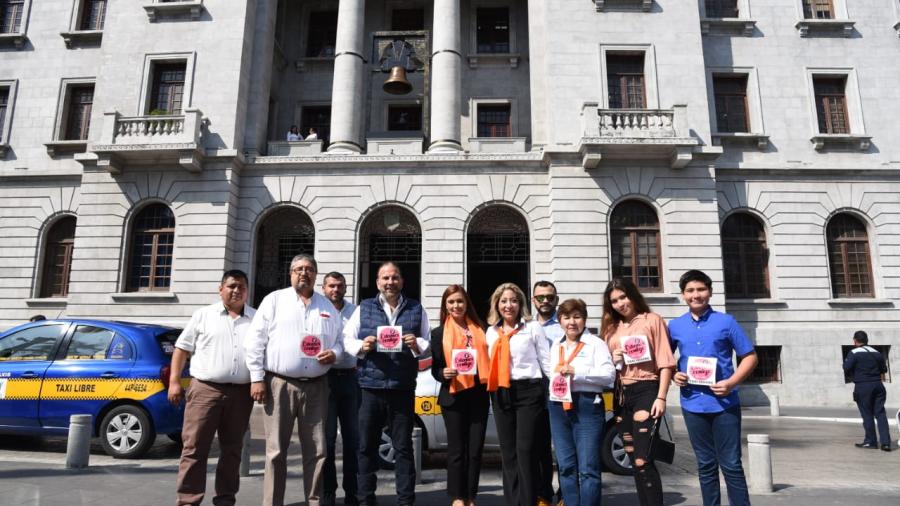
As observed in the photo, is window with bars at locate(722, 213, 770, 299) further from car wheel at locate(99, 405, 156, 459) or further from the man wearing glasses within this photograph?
car wheel at locate(99, 405, 156, 459)

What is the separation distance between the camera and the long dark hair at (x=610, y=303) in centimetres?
482

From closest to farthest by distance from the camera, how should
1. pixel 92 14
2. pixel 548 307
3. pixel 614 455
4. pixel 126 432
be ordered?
1. pixel 548 307
2. pixel 614 455
3. pixel 126 432
4. pixel 92 14

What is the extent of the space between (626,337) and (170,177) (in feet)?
55.0

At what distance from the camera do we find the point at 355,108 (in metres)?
18.0

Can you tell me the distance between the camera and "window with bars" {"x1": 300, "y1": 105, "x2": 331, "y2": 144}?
20.9m

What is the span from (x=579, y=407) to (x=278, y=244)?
49.8ft

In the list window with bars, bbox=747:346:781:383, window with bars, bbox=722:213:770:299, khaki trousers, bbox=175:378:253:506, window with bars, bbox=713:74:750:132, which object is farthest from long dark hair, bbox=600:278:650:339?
window with bars, bbox=713:74:750:132

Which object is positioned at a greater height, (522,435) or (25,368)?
(25,368)

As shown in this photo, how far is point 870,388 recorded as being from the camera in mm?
9352

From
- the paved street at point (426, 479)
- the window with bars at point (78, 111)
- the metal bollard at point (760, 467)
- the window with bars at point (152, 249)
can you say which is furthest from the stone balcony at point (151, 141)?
the metal bollard at point (760, 467)

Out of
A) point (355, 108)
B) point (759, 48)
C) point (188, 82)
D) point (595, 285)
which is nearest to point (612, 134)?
point (595, 285)

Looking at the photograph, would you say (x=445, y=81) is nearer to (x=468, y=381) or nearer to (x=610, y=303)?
(x=610, y=303)

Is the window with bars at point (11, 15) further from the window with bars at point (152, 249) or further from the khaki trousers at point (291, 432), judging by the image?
the khaki trousers at point (291, 432)

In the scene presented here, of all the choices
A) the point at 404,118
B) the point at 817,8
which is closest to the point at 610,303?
the point at 404,118
